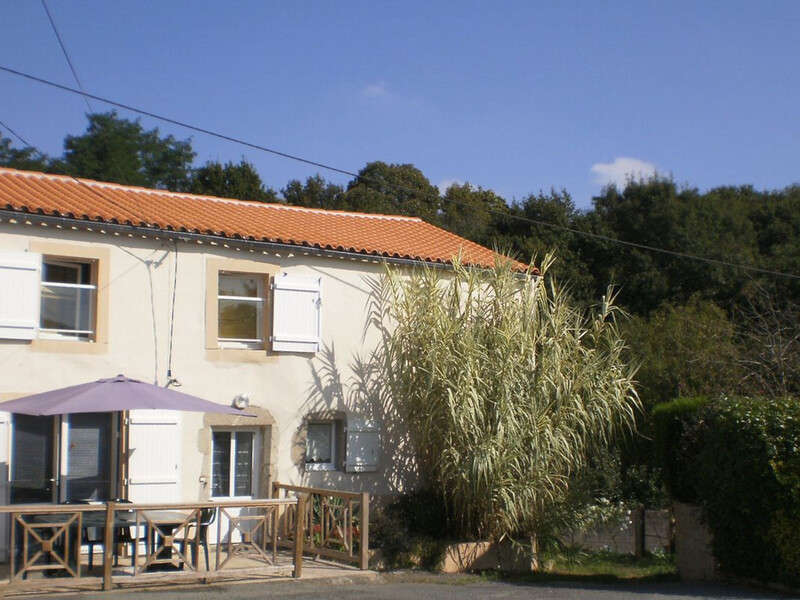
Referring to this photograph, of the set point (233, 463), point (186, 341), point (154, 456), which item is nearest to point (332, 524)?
point (233, 463)

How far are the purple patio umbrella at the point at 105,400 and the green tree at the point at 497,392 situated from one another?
3.50m

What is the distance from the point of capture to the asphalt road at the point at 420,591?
978 cm

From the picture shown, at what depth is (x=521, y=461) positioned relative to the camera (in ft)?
43.0

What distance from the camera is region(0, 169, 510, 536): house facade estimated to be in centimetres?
1167

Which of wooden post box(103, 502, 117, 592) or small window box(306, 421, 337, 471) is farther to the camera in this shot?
small window box(306, 421, 337, 471)

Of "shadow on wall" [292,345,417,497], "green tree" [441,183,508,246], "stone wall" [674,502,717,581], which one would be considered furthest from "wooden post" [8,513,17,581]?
"green tree" [441,183,508,246]

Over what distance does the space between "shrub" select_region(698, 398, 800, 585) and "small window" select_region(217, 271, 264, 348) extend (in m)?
6.63

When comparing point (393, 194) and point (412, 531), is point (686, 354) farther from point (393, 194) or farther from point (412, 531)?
point (393, 194)

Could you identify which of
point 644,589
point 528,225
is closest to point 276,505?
point 644,589

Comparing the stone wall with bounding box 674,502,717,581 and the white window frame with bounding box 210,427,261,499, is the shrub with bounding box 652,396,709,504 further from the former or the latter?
the white window frame with bounding box 210,427,261,499

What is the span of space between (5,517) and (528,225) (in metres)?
21.0

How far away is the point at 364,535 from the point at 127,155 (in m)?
26.1

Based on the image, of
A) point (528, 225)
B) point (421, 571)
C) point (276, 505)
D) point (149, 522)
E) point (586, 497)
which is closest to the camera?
point (149, 522)

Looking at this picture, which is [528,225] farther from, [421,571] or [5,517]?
[5,517]
